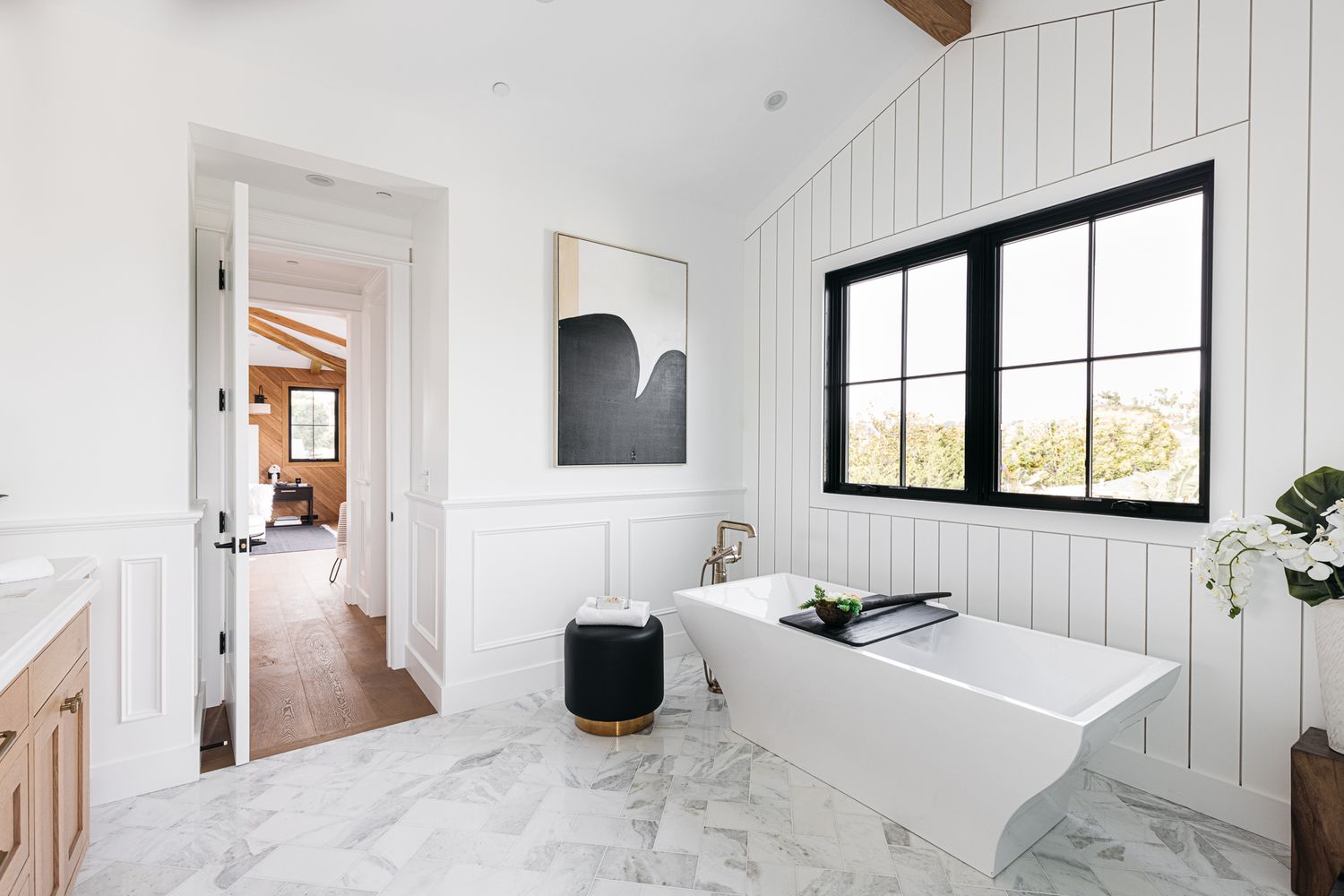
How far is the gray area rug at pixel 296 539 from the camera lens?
Result: 7266 millimetres

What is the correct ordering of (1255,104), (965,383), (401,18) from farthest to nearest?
(965,383) → (401,18) → (1255,104)

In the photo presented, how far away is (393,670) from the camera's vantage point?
3.51 metres

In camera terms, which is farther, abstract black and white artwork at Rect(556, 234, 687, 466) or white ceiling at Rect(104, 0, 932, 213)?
abstract black and white artwork at Rect(556, 234, 687, 466)

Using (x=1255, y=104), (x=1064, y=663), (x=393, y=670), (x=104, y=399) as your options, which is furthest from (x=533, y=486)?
(x=1255, y=104)

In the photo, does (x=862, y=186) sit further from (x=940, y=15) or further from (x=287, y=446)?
(x=287, y=446)

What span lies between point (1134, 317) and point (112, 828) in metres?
3.95

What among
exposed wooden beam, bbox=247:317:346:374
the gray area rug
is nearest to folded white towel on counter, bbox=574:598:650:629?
the gray area rug

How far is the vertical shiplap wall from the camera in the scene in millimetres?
1950

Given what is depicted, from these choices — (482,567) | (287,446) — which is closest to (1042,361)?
(482,567)

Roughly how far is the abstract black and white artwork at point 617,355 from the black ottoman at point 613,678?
0.97m

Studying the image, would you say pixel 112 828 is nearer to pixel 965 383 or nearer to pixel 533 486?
pixel 533 486

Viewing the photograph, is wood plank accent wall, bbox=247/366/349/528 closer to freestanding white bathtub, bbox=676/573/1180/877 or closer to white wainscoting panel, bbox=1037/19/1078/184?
freestanding white bathtub, bbox=676/573/1180/877

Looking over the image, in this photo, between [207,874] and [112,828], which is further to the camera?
[112,828]

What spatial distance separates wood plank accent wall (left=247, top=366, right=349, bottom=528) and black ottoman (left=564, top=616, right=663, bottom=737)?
8.46 meters
